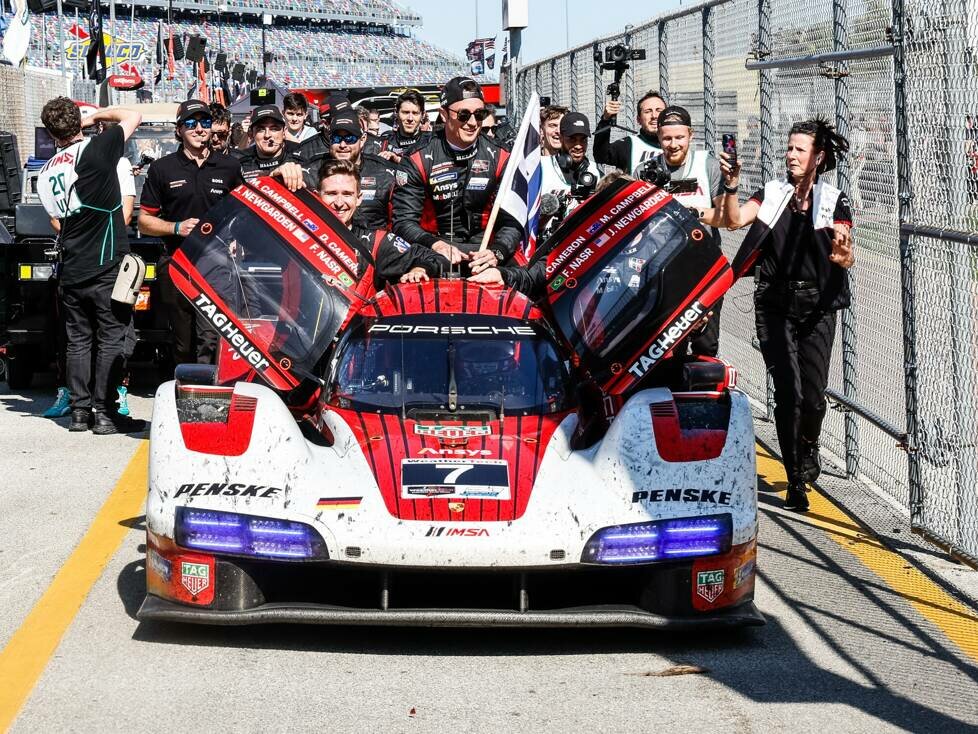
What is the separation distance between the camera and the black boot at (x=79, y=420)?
10438 mm

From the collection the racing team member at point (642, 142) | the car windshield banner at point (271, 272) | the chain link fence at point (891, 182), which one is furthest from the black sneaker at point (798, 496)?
the racing team member at point (642, 142)

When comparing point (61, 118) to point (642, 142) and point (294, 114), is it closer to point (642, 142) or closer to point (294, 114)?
point (294, 114)

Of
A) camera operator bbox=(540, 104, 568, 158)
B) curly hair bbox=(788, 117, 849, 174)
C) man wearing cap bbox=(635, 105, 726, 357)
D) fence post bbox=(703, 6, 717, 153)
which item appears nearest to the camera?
curly hair bbox=(788, 117, 849, 174)

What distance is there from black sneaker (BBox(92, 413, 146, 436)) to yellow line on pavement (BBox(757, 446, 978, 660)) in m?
4.49

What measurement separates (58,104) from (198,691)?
6.50 metres

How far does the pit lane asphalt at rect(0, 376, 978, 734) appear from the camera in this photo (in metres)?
4.62

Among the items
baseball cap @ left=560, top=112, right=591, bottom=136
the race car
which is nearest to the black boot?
the race car

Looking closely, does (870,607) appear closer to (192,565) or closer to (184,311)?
(192,565)

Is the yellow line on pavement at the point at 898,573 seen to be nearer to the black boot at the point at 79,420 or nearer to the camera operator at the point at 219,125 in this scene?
the camera operator at the point at 219,125

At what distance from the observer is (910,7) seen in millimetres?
6770

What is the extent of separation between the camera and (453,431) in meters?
5.80

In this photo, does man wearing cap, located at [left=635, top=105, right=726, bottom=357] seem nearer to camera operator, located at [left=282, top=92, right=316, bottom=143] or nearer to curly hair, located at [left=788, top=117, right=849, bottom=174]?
curly hair, located at [left=788, top=117, right=849, bottom=174]

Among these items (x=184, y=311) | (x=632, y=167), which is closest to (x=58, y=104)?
(x=184, y=311)

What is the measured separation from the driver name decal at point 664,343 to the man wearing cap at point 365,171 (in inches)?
159
